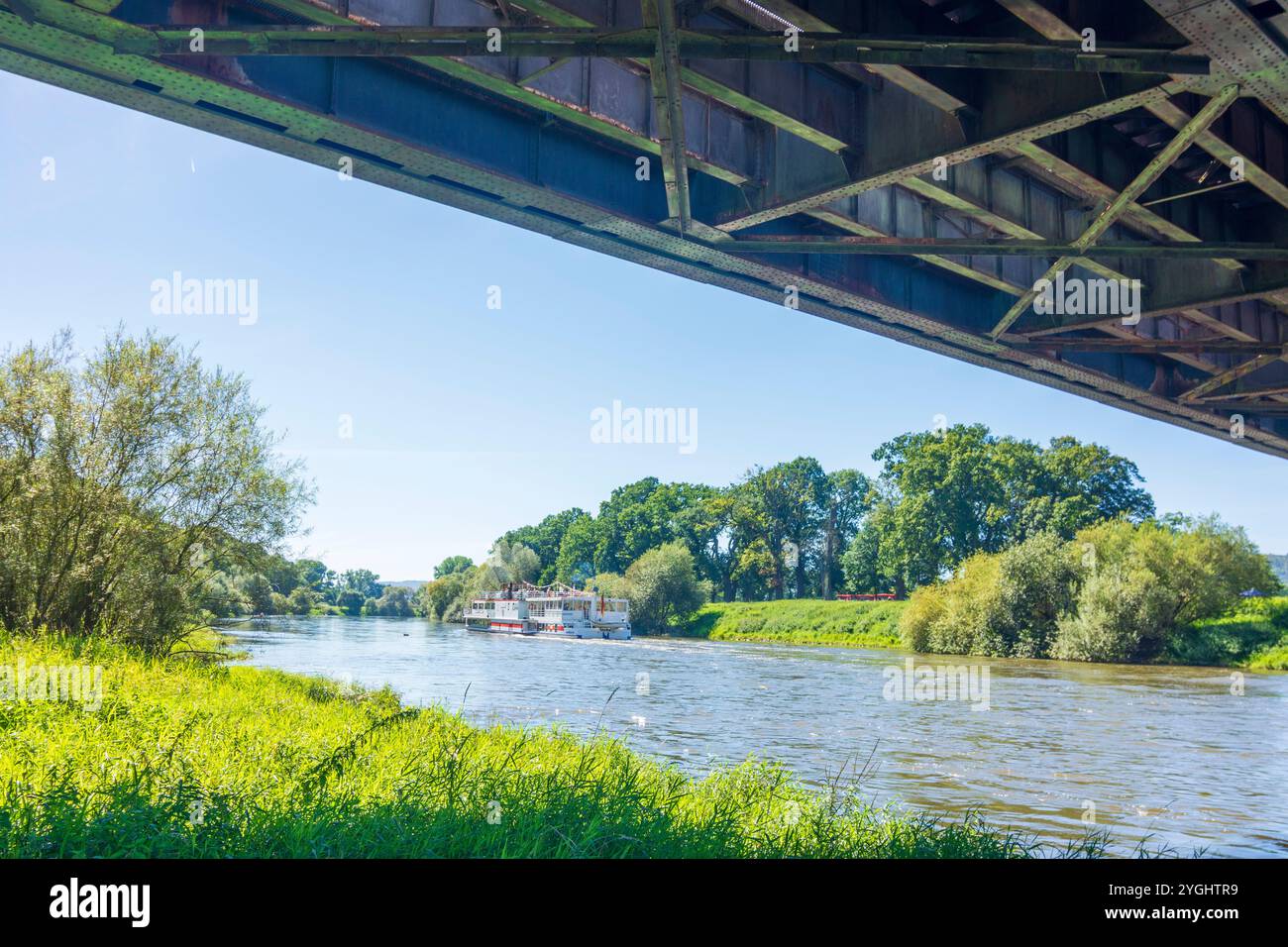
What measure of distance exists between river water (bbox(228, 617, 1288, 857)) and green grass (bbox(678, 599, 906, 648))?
81.7 feet

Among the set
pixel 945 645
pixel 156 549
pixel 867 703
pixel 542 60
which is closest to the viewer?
pixel 542 60

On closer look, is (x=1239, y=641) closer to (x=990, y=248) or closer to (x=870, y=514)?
(x=990, y=248)

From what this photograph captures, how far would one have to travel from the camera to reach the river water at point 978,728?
13.0 meters

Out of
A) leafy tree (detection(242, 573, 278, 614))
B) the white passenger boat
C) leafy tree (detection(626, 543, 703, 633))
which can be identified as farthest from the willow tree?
leafy tree (detection(626, 543, 703, 633))

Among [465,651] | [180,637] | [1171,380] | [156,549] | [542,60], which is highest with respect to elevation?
[542,60]

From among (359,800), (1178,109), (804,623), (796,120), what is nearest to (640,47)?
(796,120)

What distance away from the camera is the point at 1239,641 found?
4525 centimetres

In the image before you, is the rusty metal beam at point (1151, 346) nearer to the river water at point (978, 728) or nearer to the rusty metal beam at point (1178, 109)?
the rusty metal beam at point (1178, 109)

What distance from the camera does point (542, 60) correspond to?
28.2 ft

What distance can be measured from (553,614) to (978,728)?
6483cm

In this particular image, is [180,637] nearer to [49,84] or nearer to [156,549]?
[156,549]

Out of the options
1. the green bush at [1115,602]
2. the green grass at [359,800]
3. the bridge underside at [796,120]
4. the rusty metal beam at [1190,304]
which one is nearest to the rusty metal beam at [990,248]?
the bridge underside at [796,120]
